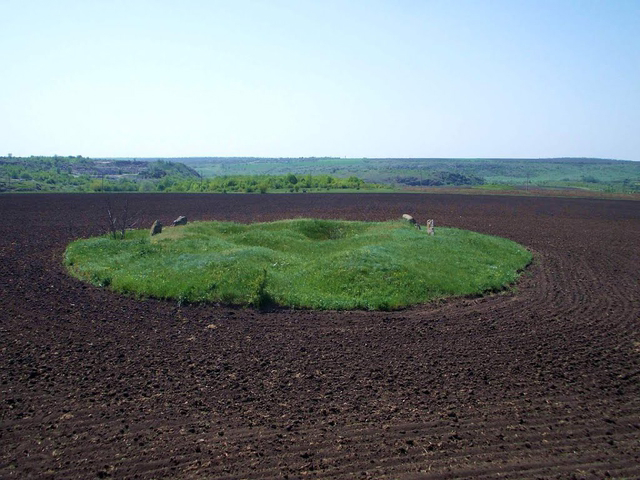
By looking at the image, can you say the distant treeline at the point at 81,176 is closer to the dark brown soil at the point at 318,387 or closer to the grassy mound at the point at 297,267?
the grassy mound at the point at 297,267

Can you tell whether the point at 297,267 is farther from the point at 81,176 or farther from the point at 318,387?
the point at 81,176

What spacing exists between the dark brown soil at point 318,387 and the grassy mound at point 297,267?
91cm

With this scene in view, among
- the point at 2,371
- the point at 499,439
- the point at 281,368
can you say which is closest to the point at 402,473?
the point at 499,439

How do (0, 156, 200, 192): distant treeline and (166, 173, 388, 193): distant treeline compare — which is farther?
(166, 173, 388, 193): distant treeline

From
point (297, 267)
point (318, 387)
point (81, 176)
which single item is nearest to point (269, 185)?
point (81, 176)

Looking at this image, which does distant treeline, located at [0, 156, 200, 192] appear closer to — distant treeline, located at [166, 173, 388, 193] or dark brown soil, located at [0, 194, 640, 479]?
distant treeline, located at [166, 173, 388, 193]

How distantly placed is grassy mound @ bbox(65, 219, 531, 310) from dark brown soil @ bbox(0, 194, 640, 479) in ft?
2.99

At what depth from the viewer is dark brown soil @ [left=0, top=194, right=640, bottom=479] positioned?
8.65 m

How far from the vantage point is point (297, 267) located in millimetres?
21750

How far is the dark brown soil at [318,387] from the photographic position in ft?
28.4

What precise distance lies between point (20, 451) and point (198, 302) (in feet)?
29.6

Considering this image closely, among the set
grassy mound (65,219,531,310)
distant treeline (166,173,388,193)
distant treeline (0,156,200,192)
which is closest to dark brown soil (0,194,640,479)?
Answer: grassy mound (65,219,531,310)

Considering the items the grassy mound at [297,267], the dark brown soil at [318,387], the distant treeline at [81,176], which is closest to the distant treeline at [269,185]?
the distant treeline at [81,176]

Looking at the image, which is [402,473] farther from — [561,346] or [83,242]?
[83,242]
